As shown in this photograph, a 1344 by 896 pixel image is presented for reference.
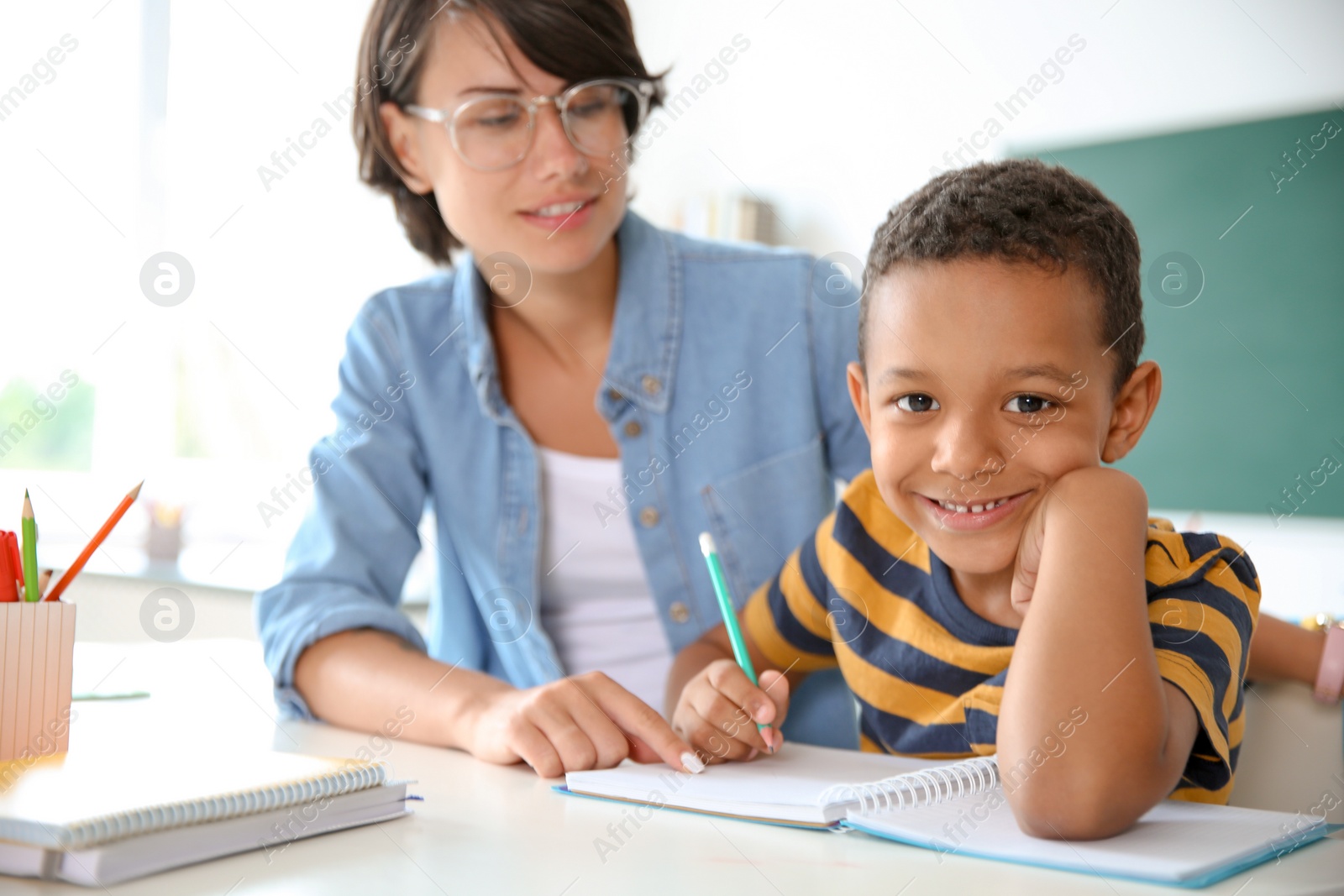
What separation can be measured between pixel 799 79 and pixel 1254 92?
1533 mm

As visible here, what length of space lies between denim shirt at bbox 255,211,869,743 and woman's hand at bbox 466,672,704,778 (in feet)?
1.28

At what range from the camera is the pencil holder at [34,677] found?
0.77 m

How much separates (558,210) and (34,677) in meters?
0.73

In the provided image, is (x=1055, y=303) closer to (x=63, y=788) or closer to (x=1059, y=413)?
(x=1059, y=413)

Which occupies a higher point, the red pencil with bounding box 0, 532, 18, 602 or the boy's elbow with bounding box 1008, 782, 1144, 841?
the red pencil with bounding box 0, 532, 18, 602

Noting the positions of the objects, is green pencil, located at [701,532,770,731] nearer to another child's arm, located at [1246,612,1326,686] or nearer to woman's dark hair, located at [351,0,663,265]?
another child's arm, located at [1246,612,1326,686]

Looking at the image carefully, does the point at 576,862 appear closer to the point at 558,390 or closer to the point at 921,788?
the point at 921,788

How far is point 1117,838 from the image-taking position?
0.66m

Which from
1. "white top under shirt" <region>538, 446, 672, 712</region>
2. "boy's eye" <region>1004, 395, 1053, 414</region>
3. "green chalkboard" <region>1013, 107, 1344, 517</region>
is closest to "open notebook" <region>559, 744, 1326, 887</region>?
"boy's eye" <region>1004, 395, 1053, 414</region>

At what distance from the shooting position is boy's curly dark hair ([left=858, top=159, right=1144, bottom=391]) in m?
0.85

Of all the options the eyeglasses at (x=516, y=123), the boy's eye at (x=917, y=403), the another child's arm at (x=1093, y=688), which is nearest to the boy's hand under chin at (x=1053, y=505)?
the another child's arm at (x=1093, y=688)

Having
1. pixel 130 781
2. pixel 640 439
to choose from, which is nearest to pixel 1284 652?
pixel 640 439

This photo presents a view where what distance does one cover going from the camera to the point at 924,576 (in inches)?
39.0

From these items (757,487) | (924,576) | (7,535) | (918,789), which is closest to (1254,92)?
(757,487)
